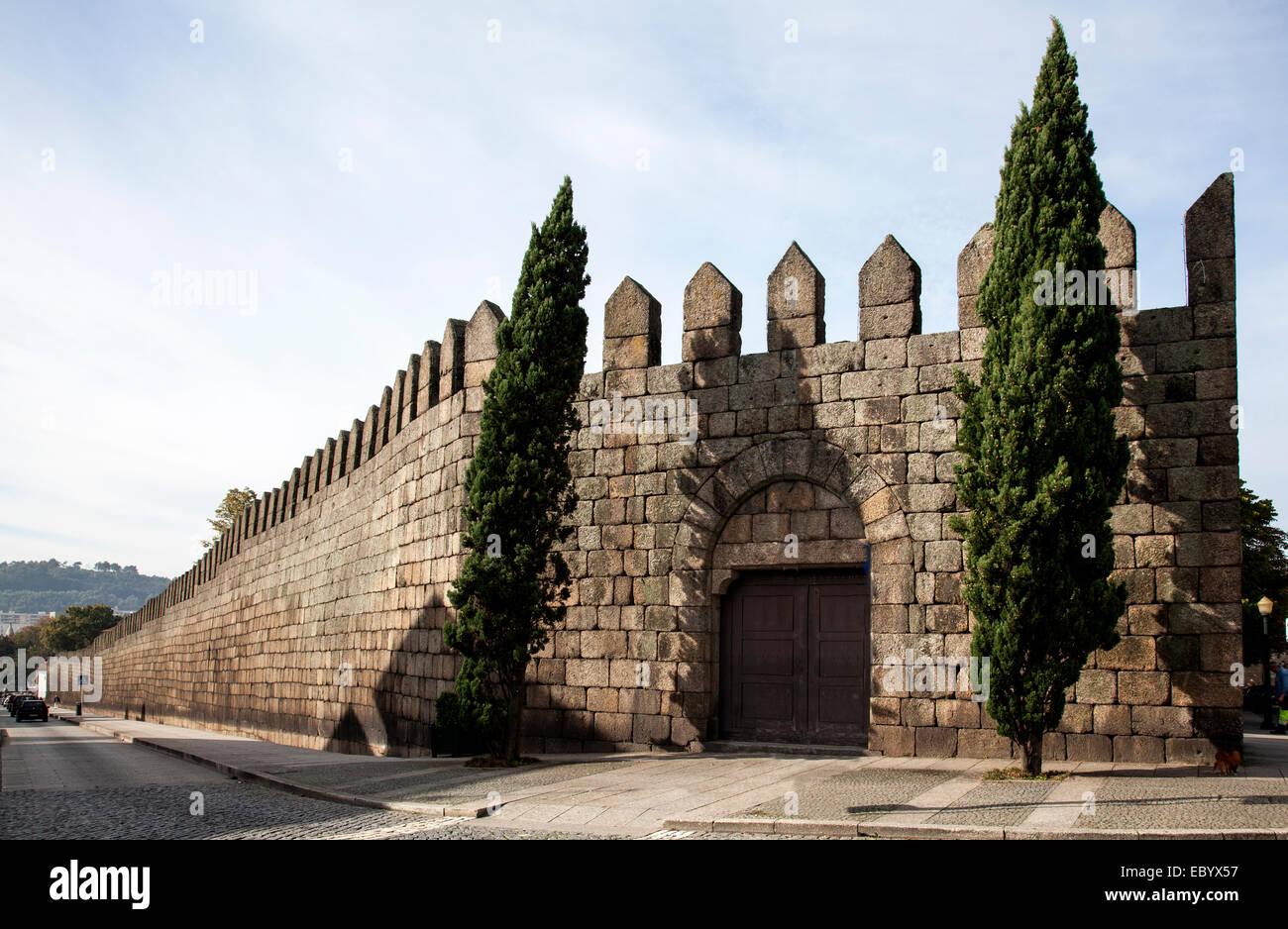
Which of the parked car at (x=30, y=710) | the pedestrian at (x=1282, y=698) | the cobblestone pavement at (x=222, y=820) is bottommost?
the parked car at (x=30, y=710)

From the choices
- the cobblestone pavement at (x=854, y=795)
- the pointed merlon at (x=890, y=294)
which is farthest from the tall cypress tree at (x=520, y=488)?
the cobblestone pavement at (x=854, y=795)

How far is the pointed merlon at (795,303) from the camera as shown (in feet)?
35.7

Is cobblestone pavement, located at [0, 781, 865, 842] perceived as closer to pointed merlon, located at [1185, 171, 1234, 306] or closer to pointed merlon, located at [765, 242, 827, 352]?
pointed merlon, located at [765, 242, 827, 352]

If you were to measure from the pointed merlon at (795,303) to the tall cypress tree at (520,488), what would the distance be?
212 centimetres

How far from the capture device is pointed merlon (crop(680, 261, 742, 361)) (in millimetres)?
11352

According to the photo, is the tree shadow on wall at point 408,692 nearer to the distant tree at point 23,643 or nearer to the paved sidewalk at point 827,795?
the paved sidewalk at point 827,795

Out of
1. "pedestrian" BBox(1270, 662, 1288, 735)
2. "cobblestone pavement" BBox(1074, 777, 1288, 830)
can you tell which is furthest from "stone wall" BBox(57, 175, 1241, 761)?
"pedestrian" BBox(1270, 662, 1288, 735)

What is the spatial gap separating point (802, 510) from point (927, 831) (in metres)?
5.01

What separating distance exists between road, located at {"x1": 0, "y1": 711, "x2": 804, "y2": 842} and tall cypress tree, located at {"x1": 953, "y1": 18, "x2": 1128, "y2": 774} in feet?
10.9

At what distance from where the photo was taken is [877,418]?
10352mm

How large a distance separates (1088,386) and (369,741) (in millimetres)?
11535
